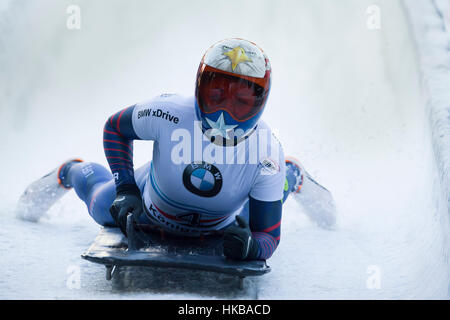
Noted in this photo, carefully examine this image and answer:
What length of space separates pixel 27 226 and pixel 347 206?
2.04 metres

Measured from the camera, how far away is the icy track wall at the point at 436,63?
2959 millimetres

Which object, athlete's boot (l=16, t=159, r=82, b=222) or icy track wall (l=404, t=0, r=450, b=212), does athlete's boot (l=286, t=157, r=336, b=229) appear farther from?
athlete's boot (l=16, t=159, r=82, b=222)

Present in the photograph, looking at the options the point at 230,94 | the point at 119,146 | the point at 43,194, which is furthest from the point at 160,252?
the point at 43,194

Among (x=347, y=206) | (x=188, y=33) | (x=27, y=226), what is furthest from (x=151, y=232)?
(x=188, y=33)

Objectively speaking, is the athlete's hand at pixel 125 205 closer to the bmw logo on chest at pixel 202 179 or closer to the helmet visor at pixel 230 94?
the bmw logo on chest at pixel 202 179

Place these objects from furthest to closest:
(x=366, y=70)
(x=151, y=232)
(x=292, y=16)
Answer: (x=292, y=16), (x=366, y=70), (x=151, y=232)

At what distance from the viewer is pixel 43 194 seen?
3.33m

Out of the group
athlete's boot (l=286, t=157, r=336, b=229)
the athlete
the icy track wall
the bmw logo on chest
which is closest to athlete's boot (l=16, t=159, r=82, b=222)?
the athlete

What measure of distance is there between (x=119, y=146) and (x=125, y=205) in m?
0.32

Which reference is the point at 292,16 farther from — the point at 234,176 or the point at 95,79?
the point at 234,176

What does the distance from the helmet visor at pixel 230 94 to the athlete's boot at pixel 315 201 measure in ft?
4.09

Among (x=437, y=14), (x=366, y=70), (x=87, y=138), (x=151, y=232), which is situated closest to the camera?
(x=151, y=232)

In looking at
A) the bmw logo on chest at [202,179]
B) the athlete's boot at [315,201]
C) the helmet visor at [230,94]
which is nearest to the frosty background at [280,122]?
the athlete's boot at [315,201]
